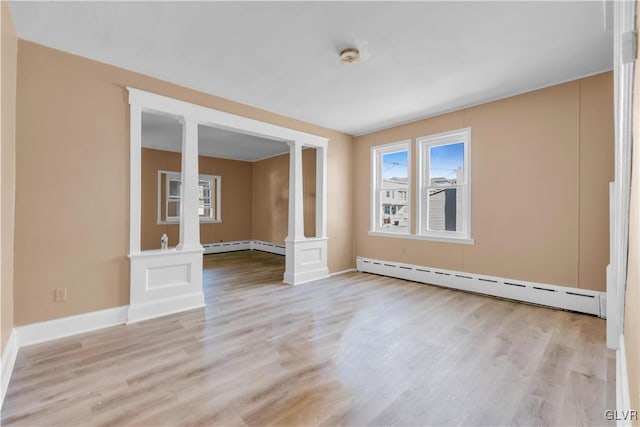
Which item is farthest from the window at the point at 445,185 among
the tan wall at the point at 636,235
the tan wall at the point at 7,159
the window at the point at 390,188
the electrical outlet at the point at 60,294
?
the tan wall at the point at 7,159

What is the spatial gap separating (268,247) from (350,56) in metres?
6.27

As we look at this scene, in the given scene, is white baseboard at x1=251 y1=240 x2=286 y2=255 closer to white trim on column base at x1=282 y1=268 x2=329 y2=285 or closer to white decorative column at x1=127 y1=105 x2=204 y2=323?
white trim on column base at x1=282 y1=268 x2=329 y2=285

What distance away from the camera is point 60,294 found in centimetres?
273

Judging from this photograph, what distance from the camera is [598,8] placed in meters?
2.15

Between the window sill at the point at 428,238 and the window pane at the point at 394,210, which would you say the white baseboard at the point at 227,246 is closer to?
the window sill at the point at 428,238

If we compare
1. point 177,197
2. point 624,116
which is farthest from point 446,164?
point 177,197

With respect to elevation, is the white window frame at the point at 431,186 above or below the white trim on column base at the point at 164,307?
above

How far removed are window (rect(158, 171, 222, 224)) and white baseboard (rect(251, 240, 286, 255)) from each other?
1.28 meters

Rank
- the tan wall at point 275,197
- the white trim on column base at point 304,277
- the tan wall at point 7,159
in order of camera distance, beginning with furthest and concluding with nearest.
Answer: the tan wall at point 275,197 < the white trim on column base at point 304,277 < the tan wall at point 7,159

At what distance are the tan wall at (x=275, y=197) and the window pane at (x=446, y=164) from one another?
9.26 ft

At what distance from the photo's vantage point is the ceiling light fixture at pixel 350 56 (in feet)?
8.87

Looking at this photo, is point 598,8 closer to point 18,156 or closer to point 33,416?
point 33,416

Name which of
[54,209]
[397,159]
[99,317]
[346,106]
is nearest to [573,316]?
[397,159]

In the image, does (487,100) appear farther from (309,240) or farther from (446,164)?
(309,240)
